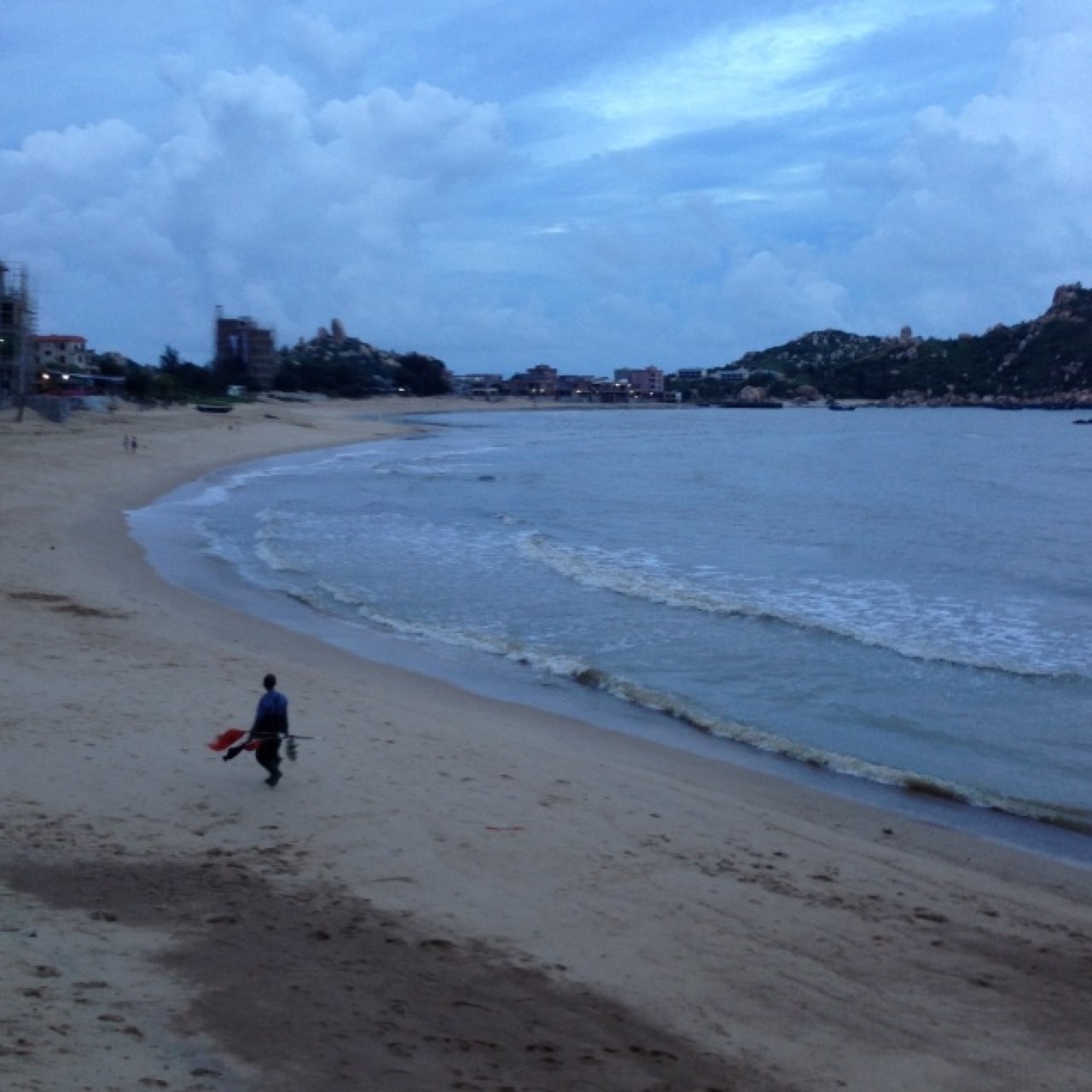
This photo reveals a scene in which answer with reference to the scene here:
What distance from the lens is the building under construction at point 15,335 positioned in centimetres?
5850

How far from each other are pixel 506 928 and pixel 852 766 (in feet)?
18.0


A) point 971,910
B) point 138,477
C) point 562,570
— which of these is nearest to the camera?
point 971,910

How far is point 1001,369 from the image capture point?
178 meters

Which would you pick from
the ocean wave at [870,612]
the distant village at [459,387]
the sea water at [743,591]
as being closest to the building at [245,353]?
the distant village at [459,387]

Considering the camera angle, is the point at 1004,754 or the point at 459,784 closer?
the point at 459,784

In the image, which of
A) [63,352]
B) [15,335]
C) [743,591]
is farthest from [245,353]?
[743,591]

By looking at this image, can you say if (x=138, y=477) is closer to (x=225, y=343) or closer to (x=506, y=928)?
(x=506, y=928)

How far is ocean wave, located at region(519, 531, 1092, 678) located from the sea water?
2.8 inches

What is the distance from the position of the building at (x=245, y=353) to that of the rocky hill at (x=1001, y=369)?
86266 millimetres

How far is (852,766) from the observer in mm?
10859

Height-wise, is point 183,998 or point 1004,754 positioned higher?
point 183,998

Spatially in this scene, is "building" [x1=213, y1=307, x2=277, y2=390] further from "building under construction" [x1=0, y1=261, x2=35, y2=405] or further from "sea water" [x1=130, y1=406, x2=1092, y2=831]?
"sea water" [x1=130, y1=406, x2=1092, y2=831]

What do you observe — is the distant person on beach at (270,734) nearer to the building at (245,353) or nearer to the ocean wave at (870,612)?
the ocean wave at (870,612)

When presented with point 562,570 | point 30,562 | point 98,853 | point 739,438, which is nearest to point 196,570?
point 30,562
